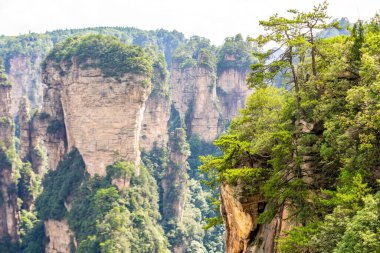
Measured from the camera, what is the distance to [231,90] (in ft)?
237

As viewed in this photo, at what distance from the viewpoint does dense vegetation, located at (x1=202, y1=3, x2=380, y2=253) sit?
31.9 ft

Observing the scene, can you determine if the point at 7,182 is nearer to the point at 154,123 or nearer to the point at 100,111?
the point at 100,111

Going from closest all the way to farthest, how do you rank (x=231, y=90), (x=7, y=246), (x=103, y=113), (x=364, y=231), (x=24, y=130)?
1. (x=364, y=231)
2. (x=103, y=113)
3. (x=7, y=246)
4. (x=24, y=130)
5. (x=231, y=90)

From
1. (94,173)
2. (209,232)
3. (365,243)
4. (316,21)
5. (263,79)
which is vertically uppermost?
(316,21)

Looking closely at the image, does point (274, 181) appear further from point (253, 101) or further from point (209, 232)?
point (209, 232)

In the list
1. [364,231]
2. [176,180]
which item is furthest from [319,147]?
[176,180]

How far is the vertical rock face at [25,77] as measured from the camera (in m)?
94.4

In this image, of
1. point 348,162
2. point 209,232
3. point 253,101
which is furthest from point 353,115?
point 209,232

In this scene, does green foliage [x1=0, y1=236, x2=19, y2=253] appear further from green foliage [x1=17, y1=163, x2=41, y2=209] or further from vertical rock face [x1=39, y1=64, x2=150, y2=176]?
vertical rock face [x1=39, y1=64, x2=150, y2=176]

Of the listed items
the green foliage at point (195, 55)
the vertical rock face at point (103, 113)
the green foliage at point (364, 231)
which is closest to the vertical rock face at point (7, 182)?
the vertical rock face at point (103, 113)

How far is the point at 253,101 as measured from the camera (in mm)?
17531

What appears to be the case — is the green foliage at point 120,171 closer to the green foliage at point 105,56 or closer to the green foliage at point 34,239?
the green foliage at point 105,56

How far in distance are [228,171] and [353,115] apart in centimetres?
385

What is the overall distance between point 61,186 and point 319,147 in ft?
104
